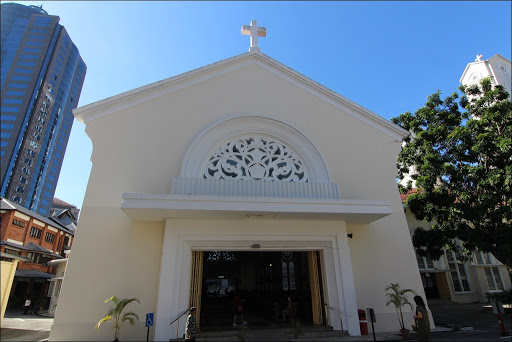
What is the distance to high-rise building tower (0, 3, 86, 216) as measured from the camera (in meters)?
71.2

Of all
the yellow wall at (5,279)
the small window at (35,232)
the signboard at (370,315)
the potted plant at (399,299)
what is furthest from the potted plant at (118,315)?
the small window at (35,232)

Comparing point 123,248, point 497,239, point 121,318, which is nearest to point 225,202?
point 123,248

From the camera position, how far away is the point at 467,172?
11.7 metres

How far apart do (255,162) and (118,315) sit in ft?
19.2

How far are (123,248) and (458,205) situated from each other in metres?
11.6

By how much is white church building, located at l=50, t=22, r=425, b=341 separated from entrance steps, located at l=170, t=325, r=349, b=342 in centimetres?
47

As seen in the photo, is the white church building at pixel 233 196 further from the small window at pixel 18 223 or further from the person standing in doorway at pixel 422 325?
the small window at pixel 18 223

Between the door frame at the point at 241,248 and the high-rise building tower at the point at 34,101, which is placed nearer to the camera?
the door frame at the point at 241,248

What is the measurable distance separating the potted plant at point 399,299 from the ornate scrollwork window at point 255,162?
4.31 metres

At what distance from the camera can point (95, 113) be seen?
32.2 feet

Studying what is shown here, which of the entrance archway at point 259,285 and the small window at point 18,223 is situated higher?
the small window at point 18,223

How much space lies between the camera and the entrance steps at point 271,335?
26.3 ft

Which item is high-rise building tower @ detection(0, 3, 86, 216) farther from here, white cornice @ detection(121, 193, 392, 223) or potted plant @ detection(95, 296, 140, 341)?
white cornice @ detection(121, 193, 392, 223)

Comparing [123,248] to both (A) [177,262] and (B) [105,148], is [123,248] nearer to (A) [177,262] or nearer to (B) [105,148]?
(A) [177,262]
